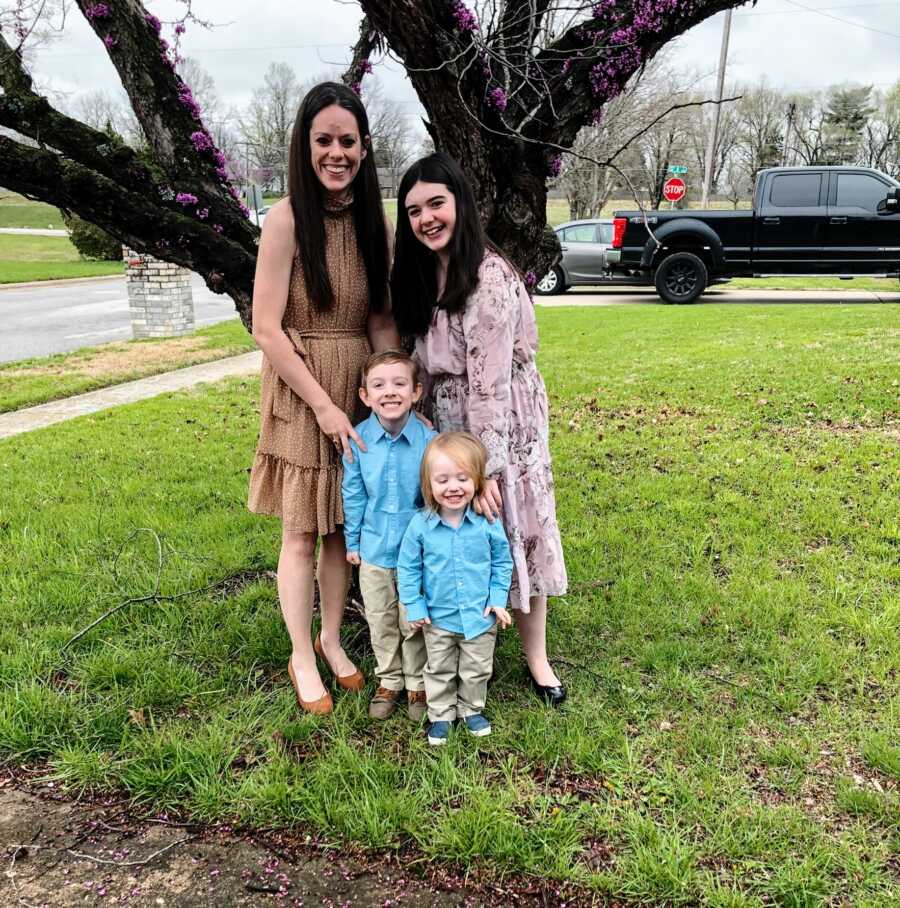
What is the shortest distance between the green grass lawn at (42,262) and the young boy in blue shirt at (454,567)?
19409 millimetres

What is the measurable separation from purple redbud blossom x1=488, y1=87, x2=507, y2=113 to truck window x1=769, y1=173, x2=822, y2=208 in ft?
38.1

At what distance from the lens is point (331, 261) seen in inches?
102

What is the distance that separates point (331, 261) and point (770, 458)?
3.79 m

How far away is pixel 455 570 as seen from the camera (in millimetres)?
2523

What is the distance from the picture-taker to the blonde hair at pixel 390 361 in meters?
2.52

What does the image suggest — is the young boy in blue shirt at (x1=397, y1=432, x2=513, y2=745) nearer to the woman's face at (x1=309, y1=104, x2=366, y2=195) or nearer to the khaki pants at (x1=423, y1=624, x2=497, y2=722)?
the khaki pants at (x1=423, y1=624, x2=497, y2=722)

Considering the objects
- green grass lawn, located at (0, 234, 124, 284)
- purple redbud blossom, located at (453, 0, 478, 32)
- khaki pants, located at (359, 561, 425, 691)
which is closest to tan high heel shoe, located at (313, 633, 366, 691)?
khaki pants, located at (359, 561, 425, 691)

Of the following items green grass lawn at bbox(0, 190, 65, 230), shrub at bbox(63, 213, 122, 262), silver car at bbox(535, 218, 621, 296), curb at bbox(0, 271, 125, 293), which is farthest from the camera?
green grass lawn at bbox(0, 190, 65, 230)

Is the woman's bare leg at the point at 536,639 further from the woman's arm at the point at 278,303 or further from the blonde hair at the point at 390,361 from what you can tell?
the woman's arm at the point at 278,303

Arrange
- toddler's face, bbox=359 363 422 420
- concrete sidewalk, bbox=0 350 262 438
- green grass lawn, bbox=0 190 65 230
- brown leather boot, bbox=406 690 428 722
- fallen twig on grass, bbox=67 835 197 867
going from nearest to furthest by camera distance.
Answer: fallen twig on grass, bbox=67 835 197 867
toddler's face, bbox=359 363 422 420
brown leather boot, bbox=406 690 428 722
concrete sidewalk, bbox=0 350 262 438
green grass lawn, bbox=0 190 65 230

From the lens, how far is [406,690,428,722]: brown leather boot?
2732 millimetres

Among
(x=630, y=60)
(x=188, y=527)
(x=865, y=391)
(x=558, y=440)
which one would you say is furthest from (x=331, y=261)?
(x=865, y=391)

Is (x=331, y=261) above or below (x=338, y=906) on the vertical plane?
above

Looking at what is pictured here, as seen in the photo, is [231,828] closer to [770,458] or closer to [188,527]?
[188,527]
